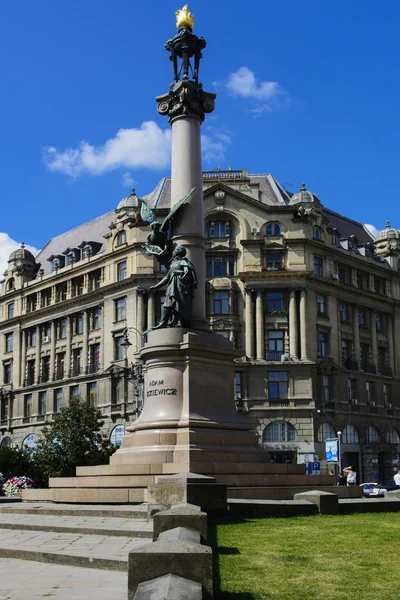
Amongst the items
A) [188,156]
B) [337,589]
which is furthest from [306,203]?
[337,589]

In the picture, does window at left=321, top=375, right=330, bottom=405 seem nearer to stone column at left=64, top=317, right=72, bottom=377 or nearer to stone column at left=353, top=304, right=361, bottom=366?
stone column at left=353, top=304, right=361, bottom=366

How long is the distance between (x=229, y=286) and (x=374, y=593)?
53.9 metres

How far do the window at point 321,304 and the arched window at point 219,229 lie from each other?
8.95m

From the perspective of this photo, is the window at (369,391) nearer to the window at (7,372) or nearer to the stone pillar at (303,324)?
the stone pillar at (303,324)

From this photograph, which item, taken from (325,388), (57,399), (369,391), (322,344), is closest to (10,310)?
(57,399)

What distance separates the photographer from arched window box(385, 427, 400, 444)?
219ft

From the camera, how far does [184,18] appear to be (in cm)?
2669

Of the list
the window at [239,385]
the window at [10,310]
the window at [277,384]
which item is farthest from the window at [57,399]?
the window at [277,384]

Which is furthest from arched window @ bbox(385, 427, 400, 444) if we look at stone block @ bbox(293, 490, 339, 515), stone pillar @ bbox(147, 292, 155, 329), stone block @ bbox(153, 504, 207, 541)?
stone block @ bbox(153, 504, 207, 541)

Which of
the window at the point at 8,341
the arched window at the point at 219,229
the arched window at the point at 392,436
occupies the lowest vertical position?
the arched window at the point at 392,436

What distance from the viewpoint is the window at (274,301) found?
62.2m

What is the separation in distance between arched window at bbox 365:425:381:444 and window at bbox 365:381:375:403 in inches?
92.6

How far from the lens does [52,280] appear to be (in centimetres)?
7512

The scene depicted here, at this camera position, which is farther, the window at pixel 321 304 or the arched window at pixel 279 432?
the window at pixel 321 304
